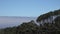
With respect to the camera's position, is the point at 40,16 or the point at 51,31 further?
the point at 40,16

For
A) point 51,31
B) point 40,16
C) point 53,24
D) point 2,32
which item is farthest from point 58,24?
point 2,32

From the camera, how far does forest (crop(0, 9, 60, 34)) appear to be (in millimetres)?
11156

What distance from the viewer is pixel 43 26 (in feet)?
39.7

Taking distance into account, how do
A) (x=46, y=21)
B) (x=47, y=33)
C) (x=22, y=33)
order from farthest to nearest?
1. (x=46, y=21)
2. (x=22, y=33)
3. (x=47, y=33)

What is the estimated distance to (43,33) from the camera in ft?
35.7

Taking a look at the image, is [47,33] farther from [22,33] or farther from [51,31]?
[22,33]

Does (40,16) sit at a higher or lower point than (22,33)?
higher

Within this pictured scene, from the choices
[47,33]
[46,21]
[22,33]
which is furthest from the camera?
[46,21]

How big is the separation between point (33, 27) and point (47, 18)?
160cm

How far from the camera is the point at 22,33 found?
11.6 m

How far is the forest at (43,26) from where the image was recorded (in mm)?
11156

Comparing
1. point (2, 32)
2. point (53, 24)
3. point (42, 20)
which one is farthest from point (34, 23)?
A: point (2, 32)

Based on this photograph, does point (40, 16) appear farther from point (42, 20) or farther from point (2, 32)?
point (2, 32)

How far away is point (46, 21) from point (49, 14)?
653mm
